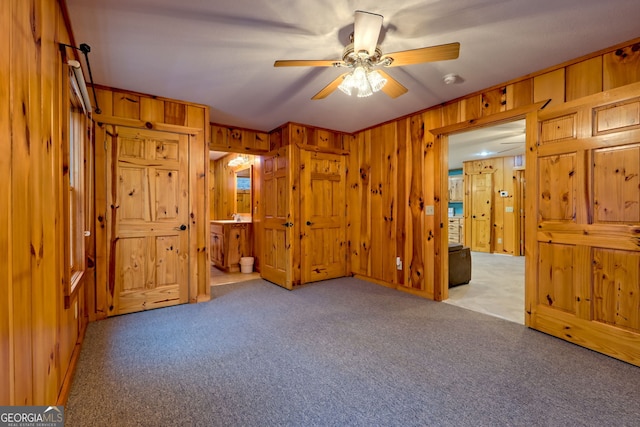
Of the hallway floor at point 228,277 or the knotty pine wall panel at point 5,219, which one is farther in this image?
the hallway floor at point 228,277

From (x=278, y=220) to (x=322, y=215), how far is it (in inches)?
27.5

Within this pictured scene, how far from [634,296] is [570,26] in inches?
80.0

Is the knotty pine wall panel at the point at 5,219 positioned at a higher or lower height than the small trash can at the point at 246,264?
higher

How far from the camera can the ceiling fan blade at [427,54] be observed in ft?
5.53

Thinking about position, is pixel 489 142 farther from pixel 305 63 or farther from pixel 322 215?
pixel 305 63

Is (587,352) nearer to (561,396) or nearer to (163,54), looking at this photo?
(561,396)

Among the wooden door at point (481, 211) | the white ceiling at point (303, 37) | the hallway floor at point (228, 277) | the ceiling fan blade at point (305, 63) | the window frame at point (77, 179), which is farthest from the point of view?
the wooden door at point (481, 211)

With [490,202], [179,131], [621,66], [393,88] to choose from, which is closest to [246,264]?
[179,131]

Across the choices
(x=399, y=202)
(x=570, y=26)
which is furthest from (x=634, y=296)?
(x=399, y=202)

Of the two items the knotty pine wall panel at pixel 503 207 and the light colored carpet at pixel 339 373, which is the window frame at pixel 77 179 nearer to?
the light colored carpet at pixel 339 373

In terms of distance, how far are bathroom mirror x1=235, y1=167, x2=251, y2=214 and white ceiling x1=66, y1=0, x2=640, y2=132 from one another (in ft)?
9.58

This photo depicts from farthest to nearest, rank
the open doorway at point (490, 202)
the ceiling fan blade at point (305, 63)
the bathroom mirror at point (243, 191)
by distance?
1. the bathroom mirror at point (243, 191)
2. the open doorway at point (490, 202)
3. the ceiling fan blade at point (305, 63)

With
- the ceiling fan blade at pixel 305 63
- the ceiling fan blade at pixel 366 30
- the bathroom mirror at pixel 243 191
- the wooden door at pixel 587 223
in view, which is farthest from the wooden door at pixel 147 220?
the wooden door at pixel 587 223

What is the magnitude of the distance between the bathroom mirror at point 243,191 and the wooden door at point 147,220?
2.57 metres
